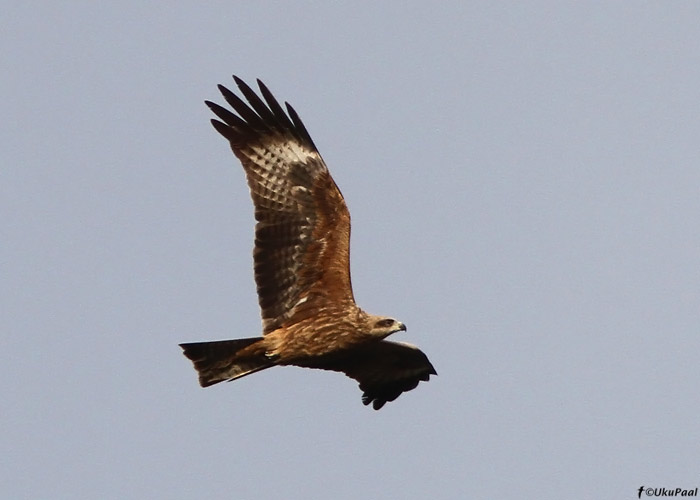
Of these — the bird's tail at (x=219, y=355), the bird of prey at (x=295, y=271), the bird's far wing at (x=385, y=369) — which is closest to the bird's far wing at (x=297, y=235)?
the bird of prey at (x=295, y=271)

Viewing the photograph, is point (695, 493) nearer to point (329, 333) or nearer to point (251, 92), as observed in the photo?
point (329, 333)

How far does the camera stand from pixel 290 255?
11977mm

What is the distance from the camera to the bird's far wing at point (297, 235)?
1191 cm

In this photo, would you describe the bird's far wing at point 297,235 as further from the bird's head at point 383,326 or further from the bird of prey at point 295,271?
the bird's head at point 383,326

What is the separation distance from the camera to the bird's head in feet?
38.3

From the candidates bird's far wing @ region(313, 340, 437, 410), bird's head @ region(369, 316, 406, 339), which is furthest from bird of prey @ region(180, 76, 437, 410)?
bird's far wing @ region(313, 340, 437, 410)

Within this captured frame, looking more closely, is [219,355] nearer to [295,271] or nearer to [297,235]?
[295,271]

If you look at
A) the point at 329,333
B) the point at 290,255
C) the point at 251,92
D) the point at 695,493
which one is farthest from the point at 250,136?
the point at 695,493

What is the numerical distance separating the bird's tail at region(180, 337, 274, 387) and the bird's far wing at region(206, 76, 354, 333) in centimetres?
31

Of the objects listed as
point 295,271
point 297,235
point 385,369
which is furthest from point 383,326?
point 385,369

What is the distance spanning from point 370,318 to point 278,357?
106cm

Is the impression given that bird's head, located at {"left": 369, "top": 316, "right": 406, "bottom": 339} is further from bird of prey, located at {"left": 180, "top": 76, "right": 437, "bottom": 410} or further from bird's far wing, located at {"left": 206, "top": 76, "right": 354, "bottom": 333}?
bird's far wing, located at {"left": 206, "top": 76, "right": 354, "bottom": 333}

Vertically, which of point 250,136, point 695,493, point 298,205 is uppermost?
point 250,136

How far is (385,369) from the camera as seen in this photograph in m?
13.4
